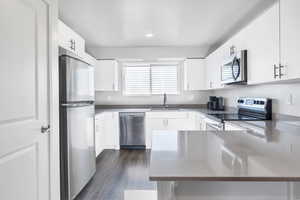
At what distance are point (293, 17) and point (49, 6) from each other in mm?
1996

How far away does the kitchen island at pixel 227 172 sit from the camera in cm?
78

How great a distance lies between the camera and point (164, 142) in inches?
54.5

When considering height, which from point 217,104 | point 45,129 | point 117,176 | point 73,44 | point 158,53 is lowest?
point 117,176

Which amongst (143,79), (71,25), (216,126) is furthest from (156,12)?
(143,79)

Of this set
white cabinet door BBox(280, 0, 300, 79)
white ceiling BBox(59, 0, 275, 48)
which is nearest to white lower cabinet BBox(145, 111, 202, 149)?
white ceiling BBox(59, 0, 275, 48)

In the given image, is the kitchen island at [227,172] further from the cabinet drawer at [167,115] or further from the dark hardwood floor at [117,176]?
the cabinet drawer at [167,115]

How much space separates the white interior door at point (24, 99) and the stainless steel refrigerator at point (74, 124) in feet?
1.09

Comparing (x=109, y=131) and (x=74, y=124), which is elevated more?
(x=74, y=124)

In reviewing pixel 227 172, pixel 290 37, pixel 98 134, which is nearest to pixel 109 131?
pixel 98 134

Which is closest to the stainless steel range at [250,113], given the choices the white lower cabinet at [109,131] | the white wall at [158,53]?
the white wall at [158,53]

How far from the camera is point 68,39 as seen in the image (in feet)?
8.54

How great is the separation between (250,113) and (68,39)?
2.56 meters

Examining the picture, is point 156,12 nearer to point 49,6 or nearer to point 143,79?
point 49,6

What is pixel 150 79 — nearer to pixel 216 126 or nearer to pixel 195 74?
pixel 195 74
